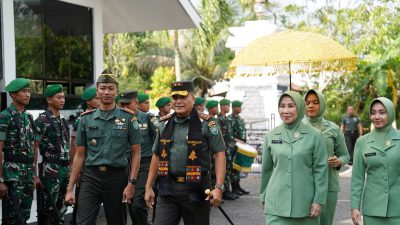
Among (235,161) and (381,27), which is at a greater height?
(381,27)

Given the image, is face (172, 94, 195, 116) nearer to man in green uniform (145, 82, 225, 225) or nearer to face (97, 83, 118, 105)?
man in green uniform (145, 82, 225, 225)

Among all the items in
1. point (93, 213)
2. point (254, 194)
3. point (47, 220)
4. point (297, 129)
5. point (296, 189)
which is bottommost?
point (254, 194)

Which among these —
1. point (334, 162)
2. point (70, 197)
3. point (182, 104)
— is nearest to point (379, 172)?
point (334, 162)

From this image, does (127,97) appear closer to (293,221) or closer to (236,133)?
(293,221)

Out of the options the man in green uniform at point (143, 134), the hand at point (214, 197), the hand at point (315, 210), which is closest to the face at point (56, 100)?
the man in green uniform at point (143, 134)

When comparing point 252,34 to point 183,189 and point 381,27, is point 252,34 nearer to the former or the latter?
point 381,27

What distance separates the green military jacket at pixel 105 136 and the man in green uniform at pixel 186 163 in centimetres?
62

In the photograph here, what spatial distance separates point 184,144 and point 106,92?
1.17 m

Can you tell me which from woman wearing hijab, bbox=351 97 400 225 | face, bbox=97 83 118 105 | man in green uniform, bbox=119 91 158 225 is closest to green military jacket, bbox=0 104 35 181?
face, bbox=97 83 118 105

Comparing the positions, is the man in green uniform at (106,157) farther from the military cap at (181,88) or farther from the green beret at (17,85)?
the green beret at (17,85)

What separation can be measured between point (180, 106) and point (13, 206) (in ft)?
9.10

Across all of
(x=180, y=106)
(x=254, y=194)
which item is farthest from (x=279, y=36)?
(x=254, y=194)

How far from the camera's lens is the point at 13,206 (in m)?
7.66

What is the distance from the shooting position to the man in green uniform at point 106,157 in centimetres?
657
